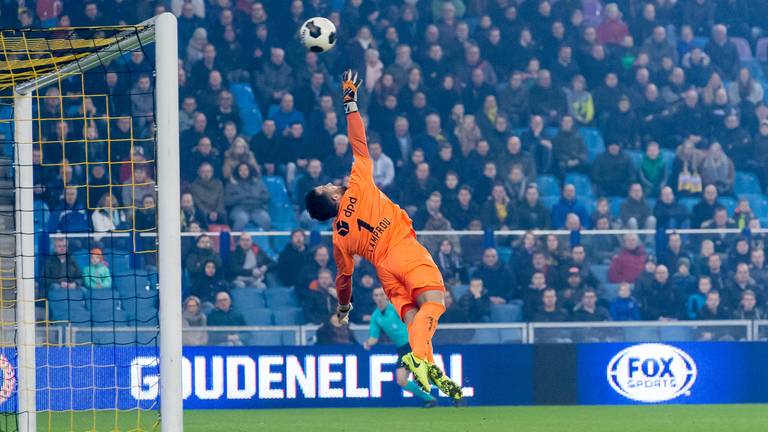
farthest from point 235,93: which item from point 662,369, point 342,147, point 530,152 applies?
A: point 662,369

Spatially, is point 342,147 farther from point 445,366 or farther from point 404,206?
point 445,366

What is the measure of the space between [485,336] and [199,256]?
12.0 feet

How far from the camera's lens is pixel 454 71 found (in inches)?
736

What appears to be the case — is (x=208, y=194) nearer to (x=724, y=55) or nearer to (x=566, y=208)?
(x=566, y=208)

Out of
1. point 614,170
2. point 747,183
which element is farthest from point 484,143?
point 747,183

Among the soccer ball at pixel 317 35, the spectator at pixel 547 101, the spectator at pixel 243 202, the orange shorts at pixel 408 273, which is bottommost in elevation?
the orange shorts at pixel 408 273

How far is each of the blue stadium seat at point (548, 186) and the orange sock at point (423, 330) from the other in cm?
978

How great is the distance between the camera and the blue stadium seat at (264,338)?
47.3 ft

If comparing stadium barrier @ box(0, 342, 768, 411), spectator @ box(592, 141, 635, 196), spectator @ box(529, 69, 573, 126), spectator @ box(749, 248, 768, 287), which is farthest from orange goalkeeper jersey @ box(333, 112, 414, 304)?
spectator @ box(529, 69, 573, 126)

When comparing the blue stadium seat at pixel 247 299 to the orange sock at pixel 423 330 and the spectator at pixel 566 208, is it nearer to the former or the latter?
the spectator at pixel 566 208

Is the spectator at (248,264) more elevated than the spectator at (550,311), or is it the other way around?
the spectator at (248,264)

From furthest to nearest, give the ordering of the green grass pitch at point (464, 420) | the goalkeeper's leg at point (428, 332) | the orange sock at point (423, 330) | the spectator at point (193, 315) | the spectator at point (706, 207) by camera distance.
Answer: the spectator at point (706, 207) → the spectator at point (193, 315) → the green grass pitch at point (464, 420) → the orange sock at point (423, 330) → the goalkeeper's leg at point (428, 332)

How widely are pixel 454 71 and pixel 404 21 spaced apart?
124cm

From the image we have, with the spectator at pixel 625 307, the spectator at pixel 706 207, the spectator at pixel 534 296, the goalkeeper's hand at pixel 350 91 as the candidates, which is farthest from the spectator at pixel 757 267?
the goalkeeper's hand at pixel 350 91
